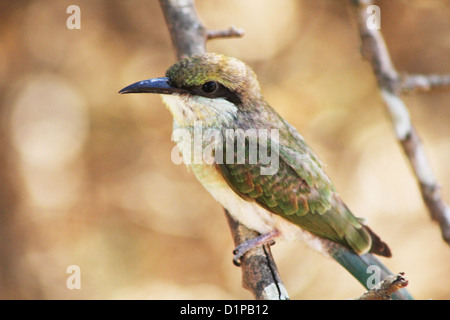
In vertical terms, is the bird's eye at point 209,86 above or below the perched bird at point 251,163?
above

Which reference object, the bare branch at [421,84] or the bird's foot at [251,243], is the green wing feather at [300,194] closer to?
the bird's foot at [251,243]

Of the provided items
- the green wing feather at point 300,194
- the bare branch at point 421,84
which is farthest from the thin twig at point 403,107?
the green wing feather at point 300,194

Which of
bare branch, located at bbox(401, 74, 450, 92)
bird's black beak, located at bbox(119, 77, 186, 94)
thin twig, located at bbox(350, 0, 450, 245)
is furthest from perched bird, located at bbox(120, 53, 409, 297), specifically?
bare branch, located at bbox(401, 74, 450, 92)

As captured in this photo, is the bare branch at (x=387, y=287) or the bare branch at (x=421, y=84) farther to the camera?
the bare branch at (x=421, y=84)

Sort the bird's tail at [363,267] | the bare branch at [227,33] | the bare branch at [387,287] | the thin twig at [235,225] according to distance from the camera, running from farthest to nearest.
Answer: the bare branch at [227,33] < the bird's tail at [363,267] < the thin twig at [235,225] < the bare branch at [387,287]

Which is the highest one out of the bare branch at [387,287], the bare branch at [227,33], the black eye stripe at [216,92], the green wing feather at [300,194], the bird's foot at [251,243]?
the bare branch at [227,33]

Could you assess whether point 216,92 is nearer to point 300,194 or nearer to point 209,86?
point 209,86

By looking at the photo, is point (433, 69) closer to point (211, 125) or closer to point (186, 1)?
point (186, 1)

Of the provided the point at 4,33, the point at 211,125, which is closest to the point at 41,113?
the point at 4,33

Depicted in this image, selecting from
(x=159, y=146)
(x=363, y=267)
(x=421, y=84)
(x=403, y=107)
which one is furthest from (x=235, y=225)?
(x=159, y=146)
